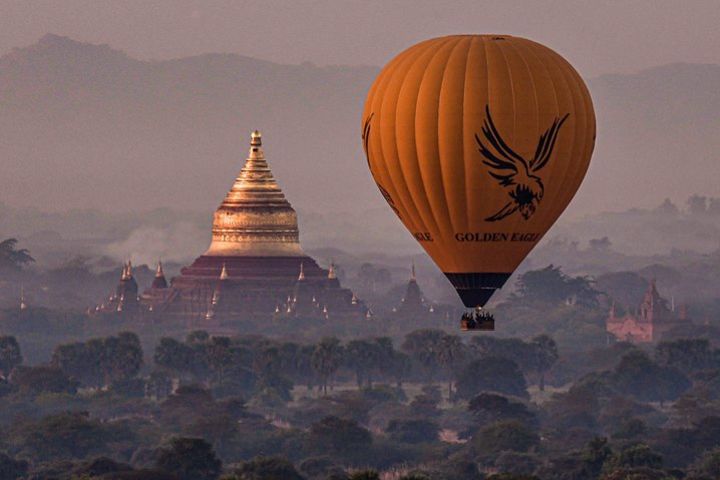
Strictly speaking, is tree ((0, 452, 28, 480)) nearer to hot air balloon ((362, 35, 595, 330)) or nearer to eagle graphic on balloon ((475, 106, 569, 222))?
hot air balloon ((362, 35, 595, 330))

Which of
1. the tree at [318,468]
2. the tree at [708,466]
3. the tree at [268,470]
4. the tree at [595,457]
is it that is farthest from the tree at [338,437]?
the tree at [268,470]

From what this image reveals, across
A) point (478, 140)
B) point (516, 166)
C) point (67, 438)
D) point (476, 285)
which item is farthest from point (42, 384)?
point (478, 140)

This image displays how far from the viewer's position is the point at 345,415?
18638 centimetres

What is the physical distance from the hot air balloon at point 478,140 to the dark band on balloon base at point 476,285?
0.03 m

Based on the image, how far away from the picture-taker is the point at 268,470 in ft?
462

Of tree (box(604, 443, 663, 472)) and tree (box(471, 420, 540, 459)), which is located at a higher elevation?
tree (box(471, 420, 540, 459))

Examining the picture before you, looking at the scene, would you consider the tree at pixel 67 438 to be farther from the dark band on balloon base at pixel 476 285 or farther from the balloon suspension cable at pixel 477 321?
the balloon suspension cable at pixel 477 321

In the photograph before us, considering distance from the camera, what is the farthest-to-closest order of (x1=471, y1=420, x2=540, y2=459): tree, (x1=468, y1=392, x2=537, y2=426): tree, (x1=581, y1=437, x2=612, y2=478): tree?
1. (x1=468, y1=392, x2=537, y2=426): tree
2. (x1=471, y1=420, x2=540, y2=459): tree
3. (x1=581, y1=437, x2=612, y2=478): tree

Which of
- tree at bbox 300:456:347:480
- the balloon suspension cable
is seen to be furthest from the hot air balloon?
tree at bbox 300:456:347:480

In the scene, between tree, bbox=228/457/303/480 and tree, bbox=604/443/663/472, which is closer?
tree, bbox=228/457/303/480

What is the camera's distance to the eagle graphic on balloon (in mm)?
102750

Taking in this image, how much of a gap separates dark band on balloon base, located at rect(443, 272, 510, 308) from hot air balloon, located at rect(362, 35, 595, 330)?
3 centimetres

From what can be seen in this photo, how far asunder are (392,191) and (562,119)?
19.1ft

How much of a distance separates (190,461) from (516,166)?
45768mm
